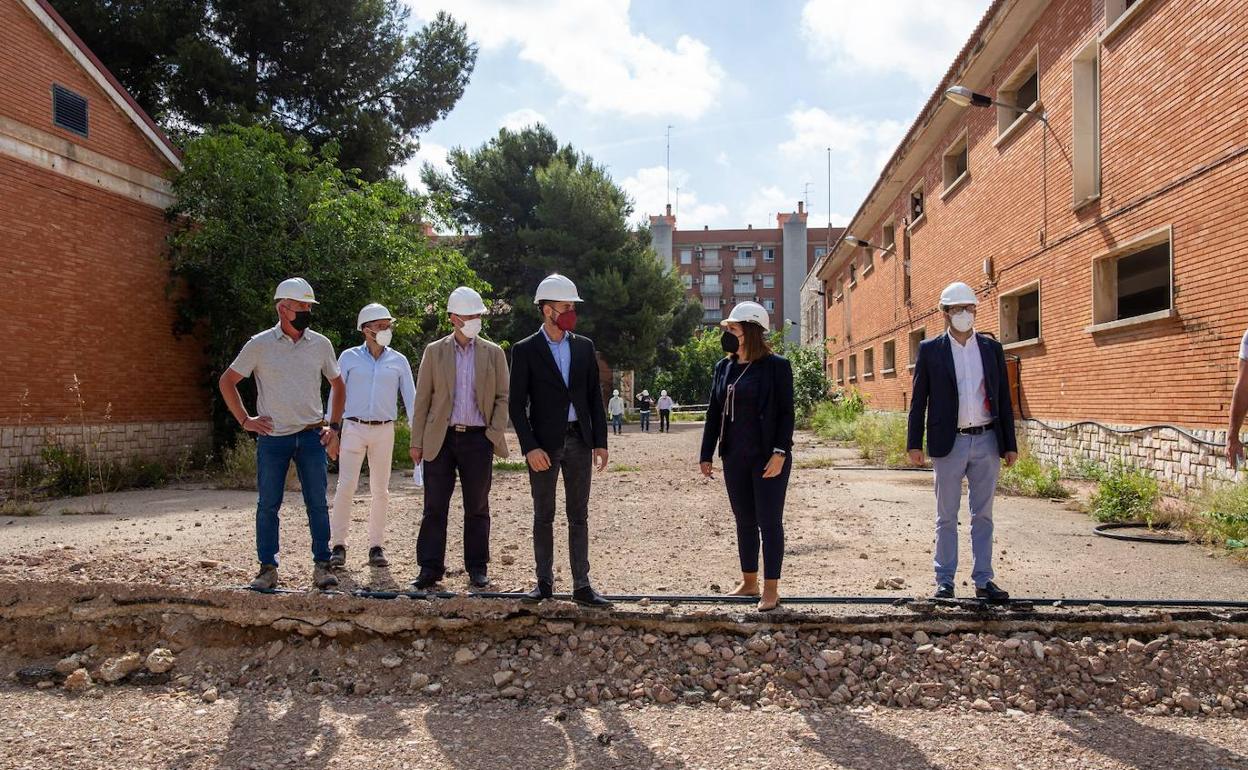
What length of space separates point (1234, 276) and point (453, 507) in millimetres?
8351

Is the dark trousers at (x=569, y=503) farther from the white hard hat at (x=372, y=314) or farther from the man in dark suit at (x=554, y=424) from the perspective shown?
the white hard hat at (x=372, y=314)

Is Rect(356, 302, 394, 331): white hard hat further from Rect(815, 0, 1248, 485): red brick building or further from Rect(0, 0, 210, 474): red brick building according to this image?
Rect(0, 0, 210, 474): red brick building

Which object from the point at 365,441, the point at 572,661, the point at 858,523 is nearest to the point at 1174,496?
the point at 858,523

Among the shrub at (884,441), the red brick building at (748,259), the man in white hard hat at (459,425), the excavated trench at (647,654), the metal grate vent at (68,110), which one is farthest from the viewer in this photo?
the red brick building at (748,259)

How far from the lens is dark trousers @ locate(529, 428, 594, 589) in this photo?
4871 mm

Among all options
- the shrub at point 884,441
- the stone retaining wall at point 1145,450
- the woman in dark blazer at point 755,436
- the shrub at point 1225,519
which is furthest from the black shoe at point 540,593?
the shrub at point 884,441

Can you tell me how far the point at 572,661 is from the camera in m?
4.42

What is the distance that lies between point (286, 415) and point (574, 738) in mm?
2881

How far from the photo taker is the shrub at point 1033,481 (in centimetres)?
1067

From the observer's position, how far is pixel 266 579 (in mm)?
5199

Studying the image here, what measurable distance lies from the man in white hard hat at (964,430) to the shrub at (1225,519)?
312 cm

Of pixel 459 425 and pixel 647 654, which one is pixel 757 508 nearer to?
pixel 647 654

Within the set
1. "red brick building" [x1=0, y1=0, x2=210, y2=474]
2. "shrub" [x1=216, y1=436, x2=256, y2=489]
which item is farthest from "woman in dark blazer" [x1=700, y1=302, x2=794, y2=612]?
"red brick building" [x1=0, y1=0, x2=210, y2=474]

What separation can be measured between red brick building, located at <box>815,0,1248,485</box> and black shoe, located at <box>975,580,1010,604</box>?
4.96 m
